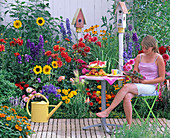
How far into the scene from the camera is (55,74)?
19.2 feet

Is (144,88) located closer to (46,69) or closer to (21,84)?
(46,69)

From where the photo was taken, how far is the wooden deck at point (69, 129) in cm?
446

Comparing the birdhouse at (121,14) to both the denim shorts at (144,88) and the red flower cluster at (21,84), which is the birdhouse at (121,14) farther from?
the red flower cluster at (21,84)

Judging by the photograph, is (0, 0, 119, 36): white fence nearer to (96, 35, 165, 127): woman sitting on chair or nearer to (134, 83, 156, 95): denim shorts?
(96, 35, 165, 127): woman sitting on chair

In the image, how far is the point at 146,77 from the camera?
185 inches

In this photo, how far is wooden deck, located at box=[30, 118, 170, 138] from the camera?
4457 mm

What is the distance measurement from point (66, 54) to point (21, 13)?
138cm

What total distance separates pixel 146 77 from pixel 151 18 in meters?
2.03

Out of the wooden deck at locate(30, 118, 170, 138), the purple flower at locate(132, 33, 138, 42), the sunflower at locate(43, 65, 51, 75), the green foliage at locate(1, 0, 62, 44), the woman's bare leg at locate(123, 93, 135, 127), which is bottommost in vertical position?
the wooden deck at locate(30, 118, 170, 138)

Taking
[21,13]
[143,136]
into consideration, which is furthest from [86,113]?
[143,136]

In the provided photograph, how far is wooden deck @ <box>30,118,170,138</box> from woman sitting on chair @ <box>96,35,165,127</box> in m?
0.33

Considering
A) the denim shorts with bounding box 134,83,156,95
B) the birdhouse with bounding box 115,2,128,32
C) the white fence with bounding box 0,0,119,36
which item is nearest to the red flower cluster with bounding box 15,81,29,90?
the white fence with bounding box 0,0,119,36

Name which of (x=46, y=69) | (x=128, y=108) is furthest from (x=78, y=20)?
(x=128, y=108)

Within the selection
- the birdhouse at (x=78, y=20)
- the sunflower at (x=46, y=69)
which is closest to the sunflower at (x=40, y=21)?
the birdhouse at (x=78, y=20)
